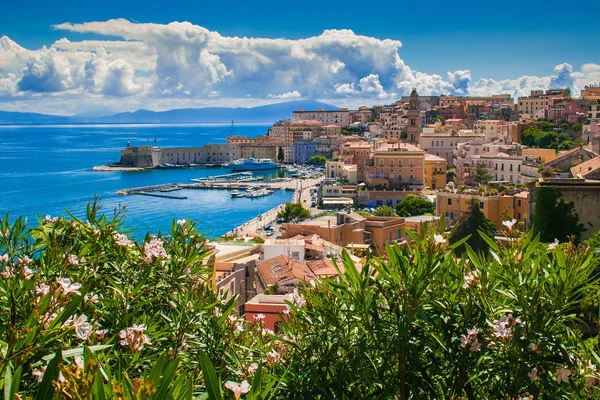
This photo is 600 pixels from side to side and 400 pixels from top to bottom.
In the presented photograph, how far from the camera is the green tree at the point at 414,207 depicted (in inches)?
1120

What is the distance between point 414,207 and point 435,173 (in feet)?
27.2

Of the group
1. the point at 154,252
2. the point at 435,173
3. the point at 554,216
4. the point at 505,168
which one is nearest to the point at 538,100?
the point at 435,173

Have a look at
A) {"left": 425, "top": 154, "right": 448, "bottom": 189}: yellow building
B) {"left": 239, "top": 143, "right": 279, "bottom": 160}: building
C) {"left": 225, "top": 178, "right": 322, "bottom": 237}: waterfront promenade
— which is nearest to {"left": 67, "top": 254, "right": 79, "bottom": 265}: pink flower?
{"left": 225, "top": 178, "right": 322, "bottom": 237}: waterfront promenade

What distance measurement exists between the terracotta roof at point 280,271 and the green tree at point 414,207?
18809mm

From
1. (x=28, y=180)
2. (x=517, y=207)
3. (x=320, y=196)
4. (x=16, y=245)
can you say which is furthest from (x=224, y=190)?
(x=16, y=245)

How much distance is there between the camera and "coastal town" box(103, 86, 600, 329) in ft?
34.1

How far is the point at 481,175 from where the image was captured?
103ft

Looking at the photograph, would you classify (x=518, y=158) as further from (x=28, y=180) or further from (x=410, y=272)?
(x=28, y=180)

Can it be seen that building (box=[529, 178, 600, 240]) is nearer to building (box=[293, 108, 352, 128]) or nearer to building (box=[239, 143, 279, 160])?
building (box=[239, 143, 279, 160])

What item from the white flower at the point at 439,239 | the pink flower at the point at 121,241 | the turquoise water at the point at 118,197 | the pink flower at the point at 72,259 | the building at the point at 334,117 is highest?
the building at the point at 334,117

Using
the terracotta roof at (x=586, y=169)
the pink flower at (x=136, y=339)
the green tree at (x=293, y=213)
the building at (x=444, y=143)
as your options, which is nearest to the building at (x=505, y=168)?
the building at (x=444, y=143)

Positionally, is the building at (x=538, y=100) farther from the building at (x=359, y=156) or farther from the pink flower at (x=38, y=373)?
the pink flower at (x=38, y=373)

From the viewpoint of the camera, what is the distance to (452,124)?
52.6m

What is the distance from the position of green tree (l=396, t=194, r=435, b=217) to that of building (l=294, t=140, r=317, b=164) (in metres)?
37.1
